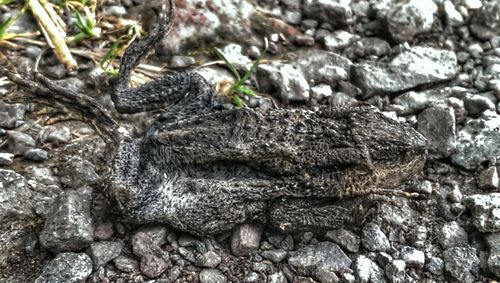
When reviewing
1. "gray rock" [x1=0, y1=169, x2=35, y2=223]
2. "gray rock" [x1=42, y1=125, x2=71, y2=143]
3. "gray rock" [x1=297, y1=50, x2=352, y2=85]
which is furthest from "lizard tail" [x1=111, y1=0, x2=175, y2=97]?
"gray rock" [x1=297, y1=50, x2=352, y2=85]

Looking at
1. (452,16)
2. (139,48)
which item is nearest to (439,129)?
(452,16)

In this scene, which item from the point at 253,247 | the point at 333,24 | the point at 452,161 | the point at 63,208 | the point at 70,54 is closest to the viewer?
the point at 63,208

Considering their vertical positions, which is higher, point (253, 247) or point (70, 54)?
point (70, 54)

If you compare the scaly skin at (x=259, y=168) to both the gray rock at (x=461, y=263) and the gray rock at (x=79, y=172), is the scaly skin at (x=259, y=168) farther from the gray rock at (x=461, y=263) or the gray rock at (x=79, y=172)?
the gray rock at (x=461, y=263)

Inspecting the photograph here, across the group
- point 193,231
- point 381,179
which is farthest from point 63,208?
point 381,179

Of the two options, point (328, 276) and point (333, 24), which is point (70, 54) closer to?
point (333, 24)

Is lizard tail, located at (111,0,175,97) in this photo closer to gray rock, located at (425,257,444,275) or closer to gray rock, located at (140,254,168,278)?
gray rock, located at (140,254,168,278)
